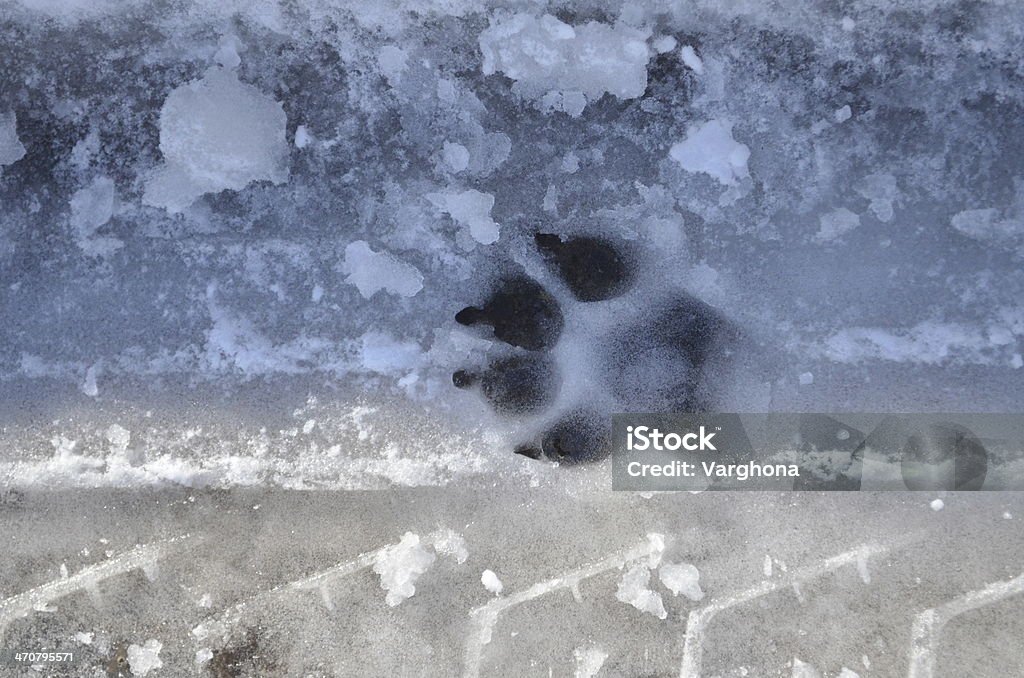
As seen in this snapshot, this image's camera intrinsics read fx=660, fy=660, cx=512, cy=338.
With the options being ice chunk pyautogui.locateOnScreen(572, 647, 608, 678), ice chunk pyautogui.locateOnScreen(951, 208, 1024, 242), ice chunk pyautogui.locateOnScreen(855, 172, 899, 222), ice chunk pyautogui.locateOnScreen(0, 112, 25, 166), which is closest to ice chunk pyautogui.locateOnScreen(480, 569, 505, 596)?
ice chunk pyautogui.locateOnScreen(572, 647, 608, 678)

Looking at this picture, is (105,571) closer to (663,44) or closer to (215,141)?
(215,141)

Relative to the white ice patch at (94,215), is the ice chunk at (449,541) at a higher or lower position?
lower

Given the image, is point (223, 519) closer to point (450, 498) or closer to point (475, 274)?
point (450, 498)

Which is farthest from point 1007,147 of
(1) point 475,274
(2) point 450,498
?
(2) point 450,498

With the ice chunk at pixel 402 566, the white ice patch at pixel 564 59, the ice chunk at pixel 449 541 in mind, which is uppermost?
the white ice patch at pixel 564 59

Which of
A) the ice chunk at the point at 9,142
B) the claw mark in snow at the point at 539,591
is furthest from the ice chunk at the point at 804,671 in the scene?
the ice chunk at the point at 9,142

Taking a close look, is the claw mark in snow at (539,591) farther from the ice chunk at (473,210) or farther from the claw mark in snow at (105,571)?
the ice chunk at (473,210)

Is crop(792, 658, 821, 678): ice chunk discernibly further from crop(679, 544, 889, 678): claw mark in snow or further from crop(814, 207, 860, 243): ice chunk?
crop(814, 207, 860, 243): ice chunk

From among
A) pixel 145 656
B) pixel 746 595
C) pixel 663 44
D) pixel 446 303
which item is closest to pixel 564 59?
pixel 663 44
